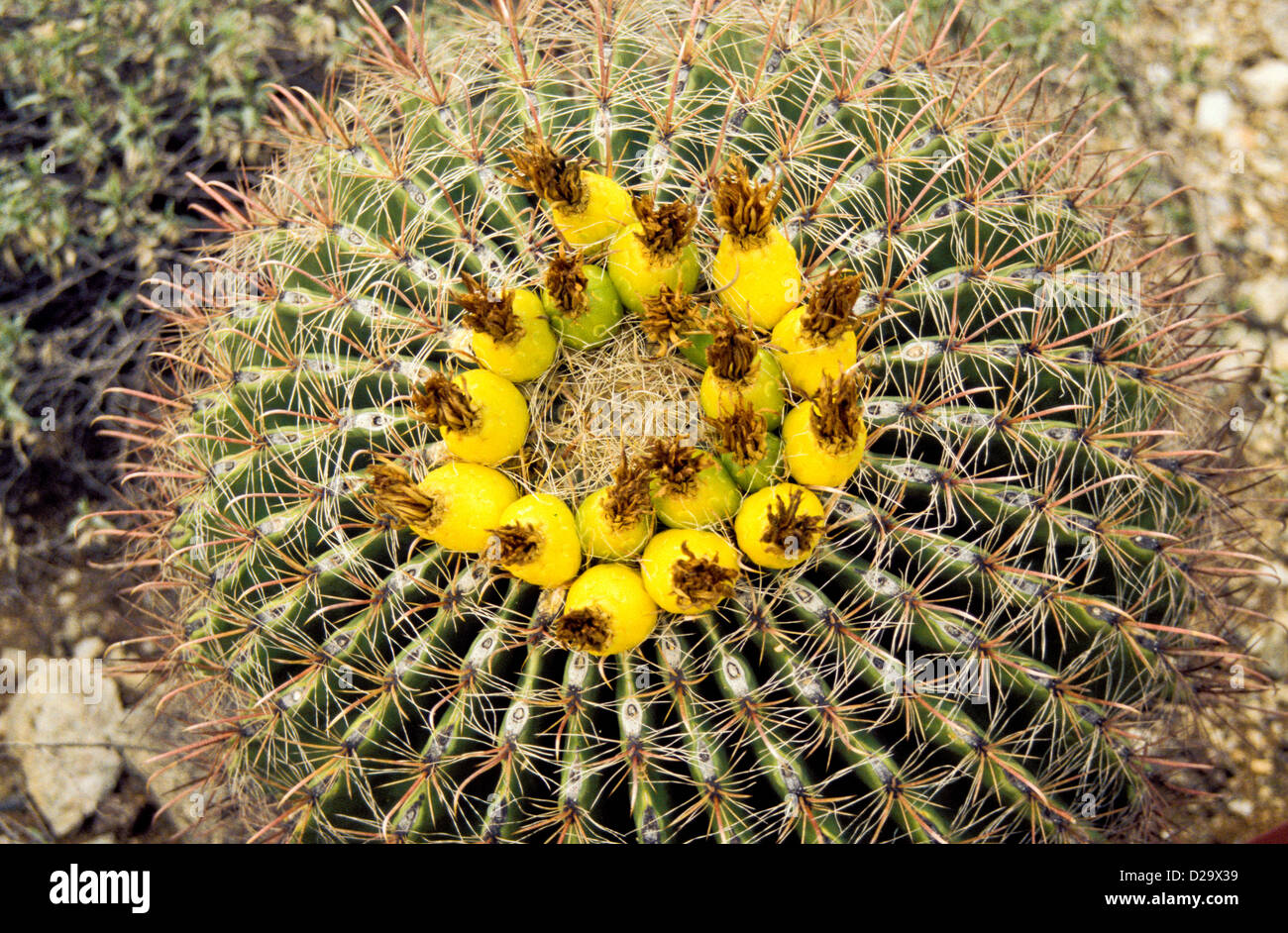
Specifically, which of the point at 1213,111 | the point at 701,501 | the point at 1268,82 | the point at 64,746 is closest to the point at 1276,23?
the point at 1268,82

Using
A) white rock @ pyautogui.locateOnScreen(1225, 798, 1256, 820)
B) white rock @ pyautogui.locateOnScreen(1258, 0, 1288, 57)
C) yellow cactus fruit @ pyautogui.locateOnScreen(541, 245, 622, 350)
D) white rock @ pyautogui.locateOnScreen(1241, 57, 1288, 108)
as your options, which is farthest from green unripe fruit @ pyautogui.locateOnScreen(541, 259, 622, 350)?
white rock @ pyautogui.locateOnScreen(1258, 0, 1288, 57)

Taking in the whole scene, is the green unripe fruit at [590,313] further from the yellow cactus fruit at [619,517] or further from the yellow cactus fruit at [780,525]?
the yellow cactus fruit at [780,525]

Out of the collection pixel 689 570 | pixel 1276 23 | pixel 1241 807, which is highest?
pixel 1276 23

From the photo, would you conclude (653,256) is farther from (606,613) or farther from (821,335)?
(606,613)

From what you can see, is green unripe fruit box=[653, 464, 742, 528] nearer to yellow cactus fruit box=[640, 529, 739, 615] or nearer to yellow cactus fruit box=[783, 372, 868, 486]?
yellow cactus fruit box=[640, 529, 739, 615]

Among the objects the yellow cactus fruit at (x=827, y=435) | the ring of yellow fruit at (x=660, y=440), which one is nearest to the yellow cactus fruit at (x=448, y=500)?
the ring of yellow fruit at (x=660, y=440)

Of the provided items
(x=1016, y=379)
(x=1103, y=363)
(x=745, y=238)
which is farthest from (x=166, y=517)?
(x=1103, y=363)
